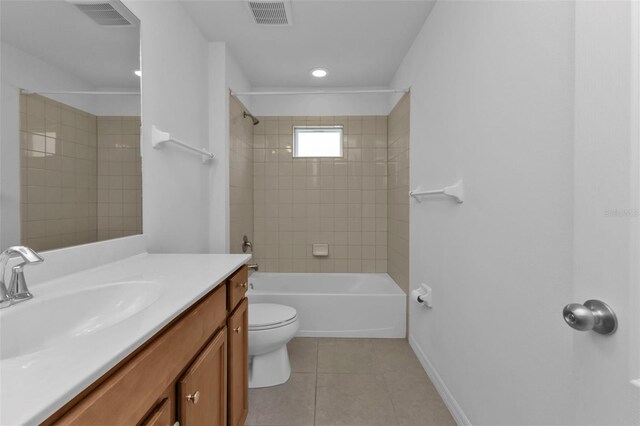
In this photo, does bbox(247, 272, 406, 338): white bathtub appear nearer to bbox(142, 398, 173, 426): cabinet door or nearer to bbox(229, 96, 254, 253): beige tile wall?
bbox(229, 96, 254, 253): beige tile wall

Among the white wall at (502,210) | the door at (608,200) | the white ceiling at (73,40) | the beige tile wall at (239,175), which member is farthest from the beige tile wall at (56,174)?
the white wall at (502,210)

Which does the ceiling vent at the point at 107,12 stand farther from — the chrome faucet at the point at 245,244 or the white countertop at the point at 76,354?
the chrome faucet at the point at 245,244

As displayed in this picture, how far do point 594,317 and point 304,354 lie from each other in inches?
81.3

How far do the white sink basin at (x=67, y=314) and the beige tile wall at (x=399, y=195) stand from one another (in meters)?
2.12

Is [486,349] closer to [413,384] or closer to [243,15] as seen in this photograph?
[413,384]

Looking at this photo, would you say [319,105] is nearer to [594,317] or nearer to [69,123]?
[69,123]

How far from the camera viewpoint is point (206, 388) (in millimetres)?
985

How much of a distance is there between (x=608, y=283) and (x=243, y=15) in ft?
7.73

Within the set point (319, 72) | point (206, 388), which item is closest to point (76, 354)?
point (206, 388)

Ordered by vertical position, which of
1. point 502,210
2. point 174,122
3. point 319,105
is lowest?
point 502,210

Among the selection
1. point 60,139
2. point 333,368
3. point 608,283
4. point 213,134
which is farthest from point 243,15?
point 333,368

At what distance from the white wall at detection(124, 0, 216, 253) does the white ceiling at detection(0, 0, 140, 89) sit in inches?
4.9

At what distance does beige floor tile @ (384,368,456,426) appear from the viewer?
165 cm

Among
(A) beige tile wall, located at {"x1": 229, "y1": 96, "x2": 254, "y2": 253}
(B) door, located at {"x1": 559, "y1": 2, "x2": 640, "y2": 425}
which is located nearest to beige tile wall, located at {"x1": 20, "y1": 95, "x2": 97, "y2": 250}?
(A) beige tile wall, located at {"x1": 229, "y1": 96, "x2": 254, "y2": 253}
